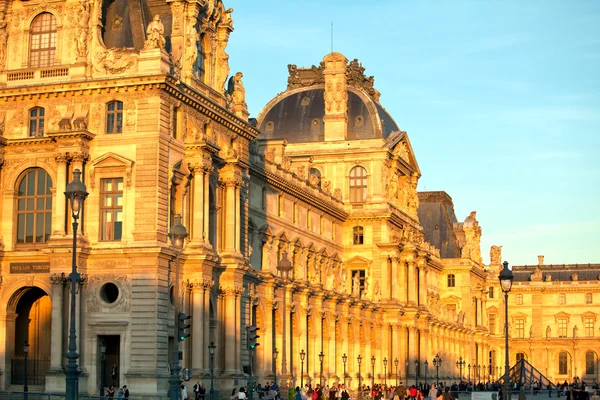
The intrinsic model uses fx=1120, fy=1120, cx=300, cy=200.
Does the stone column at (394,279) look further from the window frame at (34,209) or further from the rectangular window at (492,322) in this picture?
the rectangular window at (492,322)

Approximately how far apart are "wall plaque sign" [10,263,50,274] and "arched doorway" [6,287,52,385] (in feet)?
2.83

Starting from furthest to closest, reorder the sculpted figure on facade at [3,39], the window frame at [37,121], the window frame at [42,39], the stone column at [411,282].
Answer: the stone column at [411,282]
the sculpted figure on facade at [3,39]
the window frame at [42,39]
the window frame at [37,121]

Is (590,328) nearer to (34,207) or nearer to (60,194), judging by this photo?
(34,207)

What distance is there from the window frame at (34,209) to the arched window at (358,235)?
44.3 meters

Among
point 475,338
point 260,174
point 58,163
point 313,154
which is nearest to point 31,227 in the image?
point 58,163

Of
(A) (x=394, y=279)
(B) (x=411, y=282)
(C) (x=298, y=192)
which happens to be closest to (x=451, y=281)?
(B) (x=411, y=282)

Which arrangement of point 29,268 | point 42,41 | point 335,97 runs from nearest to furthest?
point 29,268
point 42,41
point 335,97

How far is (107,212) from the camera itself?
4984 centimetres

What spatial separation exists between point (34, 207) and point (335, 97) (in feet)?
161

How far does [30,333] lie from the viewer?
52.3 meters

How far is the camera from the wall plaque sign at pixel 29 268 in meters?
50.2

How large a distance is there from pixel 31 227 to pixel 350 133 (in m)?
49.2

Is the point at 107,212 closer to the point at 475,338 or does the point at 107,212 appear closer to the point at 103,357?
the point at 103,357

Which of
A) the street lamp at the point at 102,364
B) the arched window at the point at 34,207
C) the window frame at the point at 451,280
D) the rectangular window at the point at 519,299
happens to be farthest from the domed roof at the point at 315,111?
the rectangular window at the point at 519,299
